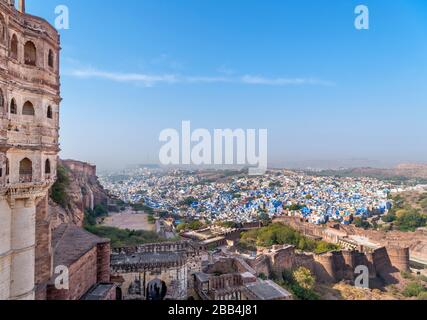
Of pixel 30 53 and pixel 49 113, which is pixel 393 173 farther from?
pixel 30 53

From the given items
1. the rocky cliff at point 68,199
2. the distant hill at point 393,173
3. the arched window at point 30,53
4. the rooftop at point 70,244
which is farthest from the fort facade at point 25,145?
the distant hill at point 393,173

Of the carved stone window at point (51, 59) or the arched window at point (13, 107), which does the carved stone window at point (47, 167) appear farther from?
the carved stone window at point (51, 59)

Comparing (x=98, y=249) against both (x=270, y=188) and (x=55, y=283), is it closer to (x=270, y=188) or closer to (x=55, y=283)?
(x=55, y=283)

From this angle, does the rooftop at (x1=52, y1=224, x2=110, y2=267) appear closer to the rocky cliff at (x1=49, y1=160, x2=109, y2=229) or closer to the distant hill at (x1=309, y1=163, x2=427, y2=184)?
the rocky cliff at (x1=49, y1=160, x2=109, y2=229)

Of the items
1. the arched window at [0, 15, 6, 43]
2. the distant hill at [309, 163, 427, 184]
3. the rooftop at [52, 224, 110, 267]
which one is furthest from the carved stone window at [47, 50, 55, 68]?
the distant hill at [309, 163, 427, 184]
